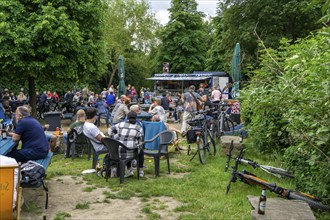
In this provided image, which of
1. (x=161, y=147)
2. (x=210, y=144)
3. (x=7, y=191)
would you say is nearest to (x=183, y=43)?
(x=210, y=144)

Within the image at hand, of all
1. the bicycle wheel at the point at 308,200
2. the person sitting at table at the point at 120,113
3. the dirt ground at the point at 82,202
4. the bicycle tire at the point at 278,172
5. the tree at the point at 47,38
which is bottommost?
the dirt ground at the point at 82,202

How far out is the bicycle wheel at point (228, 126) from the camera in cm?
1068

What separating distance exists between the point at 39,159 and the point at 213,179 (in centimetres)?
300

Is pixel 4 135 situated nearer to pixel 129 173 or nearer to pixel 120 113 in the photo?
pixel 129 173

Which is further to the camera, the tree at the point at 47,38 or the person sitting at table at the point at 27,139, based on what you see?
the tree at the point at 47,38

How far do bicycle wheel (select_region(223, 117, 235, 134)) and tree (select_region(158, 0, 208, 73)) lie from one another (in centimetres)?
3144

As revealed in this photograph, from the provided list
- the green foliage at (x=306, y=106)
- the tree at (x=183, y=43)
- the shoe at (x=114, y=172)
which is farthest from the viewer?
the tree at (x=183, y=43)

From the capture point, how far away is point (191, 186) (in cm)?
612

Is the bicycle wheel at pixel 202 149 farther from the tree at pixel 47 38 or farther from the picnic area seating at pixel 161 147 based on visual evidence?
the tree at pixel 47 38

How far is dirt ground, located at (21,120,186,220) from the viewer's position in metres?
4.73

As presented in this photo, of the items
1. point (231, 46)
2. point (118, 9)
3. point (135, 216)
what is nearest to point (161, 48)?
point (118, 9)

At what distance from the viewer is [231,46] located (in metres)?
28.8

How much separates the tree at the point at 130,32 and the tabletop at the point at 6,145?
1315 inches

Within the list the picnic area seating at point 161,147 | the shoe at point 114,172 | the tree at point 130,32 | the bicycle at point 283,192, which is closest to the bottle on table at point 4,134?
the shoe at point 114,172
